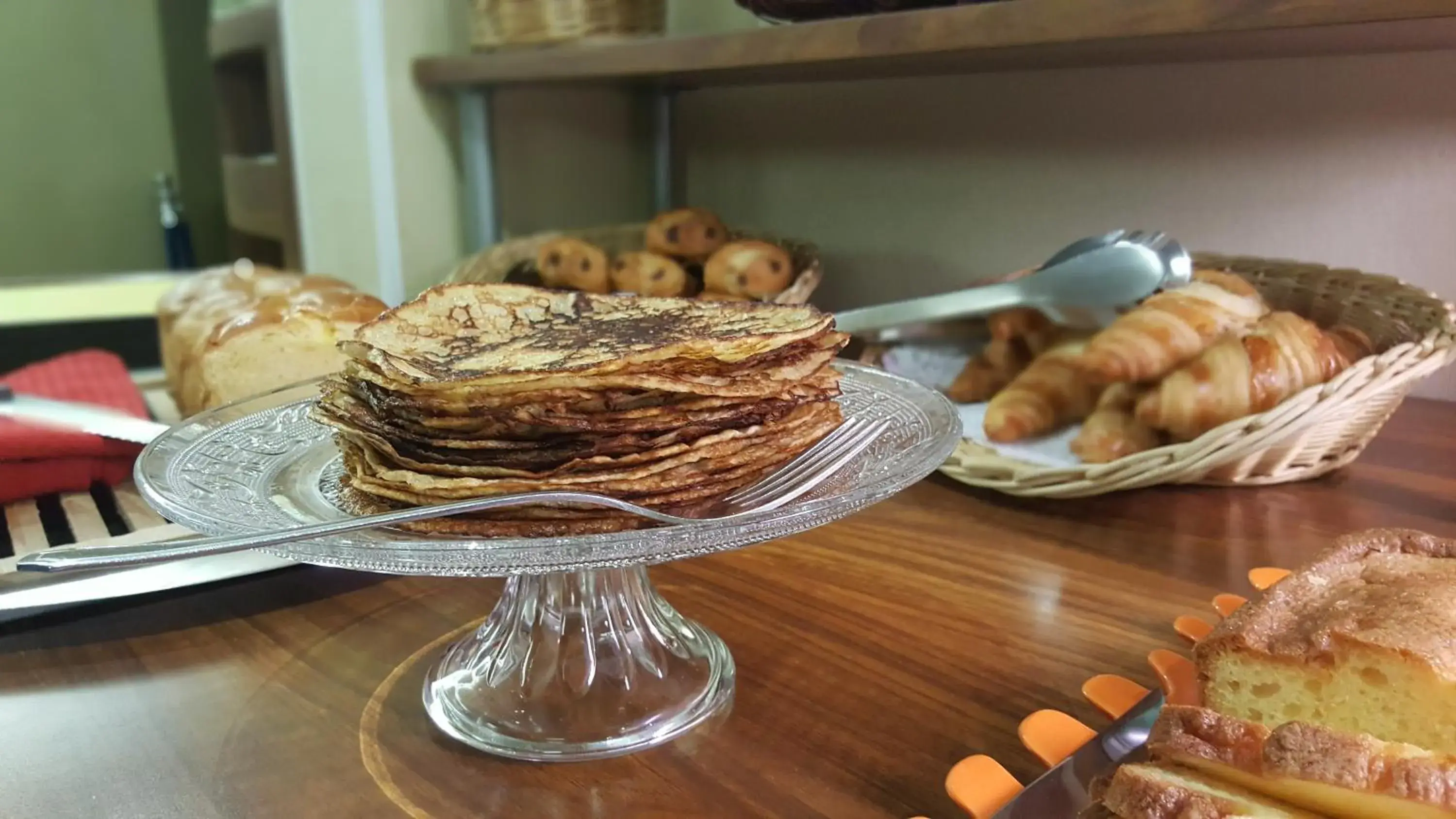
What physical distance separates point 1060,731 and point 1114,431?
1.50 ft

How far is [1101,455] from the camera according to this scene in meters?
0.85

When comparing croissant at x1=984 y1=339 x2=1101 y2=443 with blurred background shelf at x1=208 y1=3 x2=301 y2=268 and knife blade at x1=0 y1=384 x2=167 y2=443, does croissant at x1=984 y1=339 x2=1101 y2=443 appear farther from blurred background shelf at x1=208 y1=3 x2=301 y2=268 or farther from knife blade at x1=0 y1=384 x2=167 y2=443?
blurred background shelf at x1=208 y1=3 x2=301 y2=268

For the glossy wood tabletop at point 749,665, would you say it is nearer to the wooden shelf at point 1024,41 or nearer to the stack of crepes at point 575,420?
the stack of crepes at point 575,420

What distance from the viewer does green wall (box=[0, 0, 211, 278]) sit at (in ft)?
9.14

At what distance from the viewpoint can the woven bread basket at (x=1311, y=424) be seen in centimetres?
75

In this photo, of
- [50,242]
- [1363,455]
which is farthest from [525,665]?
[50,242]

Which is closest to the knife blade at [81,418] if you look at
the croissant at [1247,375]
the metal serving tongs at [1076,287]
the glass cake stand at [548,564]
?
the glass cake stand at [548,564]

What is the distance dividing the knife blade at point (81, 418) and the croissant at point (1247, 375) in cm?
85

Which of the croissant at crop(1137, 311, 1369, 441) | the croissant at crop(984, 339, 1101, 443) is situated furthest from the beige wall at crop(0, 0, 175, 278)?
the croissant at crop(1137, 311, 1369, 441)

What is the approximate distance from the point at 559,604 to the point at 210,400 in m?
0.70

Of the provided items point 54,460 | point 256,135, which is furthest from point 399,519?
point 256,135

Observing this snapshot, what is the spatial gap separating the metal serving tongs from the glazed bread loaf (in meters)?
0.58

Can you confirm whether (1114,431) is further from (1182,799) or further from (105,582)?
(105,582)

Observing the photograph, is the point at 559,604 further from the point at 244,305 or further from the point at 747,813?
the point at 244,305
